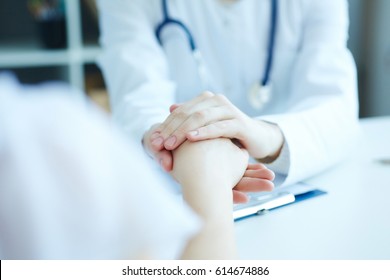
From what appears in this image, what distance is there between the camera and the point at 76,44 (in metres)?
1.54

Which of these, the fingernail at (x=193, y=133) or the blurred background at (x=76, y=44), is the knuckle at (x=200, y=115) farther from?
the blurred background at (x=76, y=44)

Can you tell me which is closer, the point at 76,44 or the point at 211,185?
the point at 211,185

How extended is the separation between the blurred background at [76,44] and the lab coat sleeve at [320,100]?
2.58ft

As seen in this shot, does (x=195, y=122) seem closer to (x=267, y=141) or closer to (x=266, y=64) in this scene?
(x=267, y=141)

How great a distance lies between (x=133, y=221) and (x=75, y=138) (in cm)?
4

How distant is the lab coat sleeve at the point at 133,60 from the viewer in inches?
28.3

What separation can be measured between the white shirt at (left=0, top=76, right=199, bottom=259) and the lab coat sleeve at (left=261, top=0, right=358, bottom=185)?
400 mm

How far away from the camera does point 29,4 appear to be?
63.3 inches

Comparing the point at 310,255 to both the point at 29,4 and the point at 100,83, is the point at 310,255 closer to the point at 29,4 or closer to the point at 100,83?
the point at 100,83

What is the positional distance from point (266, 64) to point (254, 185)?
423 mm

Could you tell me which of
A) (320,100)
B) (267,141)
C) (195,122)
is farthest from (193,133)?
(320,100)

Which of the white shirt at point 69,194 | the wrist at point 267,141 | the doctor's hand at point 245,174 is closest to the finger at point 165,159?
the doctor's hand at point 245,174
